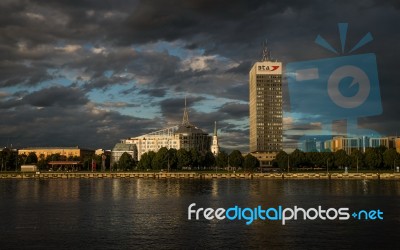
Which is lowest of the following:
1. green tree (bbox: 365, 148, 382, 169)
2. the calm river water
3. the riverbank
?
the calm river water

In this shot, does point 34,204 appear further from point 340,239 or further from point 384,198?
point 384,198

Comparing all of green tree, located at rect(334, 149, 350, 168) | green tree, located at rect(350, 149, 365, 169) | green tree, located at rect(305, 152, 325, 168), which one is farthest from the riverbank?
green tree, located at rect(305, 152, 325, 168)

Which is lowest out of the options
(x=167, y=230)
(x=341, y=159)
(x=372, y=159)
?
(x=167, y=230)

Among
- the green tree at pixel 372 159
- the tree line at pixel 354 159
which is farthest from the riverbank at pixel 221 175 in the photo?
the green tree at pixel 372 159

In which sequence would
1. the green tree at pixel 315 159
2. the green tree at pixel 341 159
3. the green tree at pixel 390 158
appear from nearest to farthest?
the green tree at pixel 390 158 < the green tree at pixel 341 159 < the green tree at pixel 315 159

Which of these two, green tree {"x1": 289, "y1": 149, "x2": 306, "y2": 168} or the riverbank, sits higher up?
green tree {"x1": 289, "y1": 149, "x2": 306, "y2": 168}

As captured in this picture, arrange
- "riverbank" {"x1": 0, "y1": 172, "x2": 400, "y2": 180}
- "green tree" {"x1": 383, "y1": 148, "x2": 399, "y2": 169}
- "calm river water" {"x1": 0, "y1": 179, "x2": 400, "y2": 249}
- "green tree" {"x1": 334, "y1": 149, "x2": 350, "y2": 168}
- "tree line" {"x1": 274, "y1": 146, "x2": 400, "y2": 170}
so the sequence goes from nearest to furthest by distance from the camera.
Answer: "calm river water" {"x1": 0, "y1": 179, "x2": 400, "y2": 249} < "riverbank" {"x1": 0, "y1": 172, "x2": 400, "y2": 180} < "green tree" {"x1": 383, "y1": 148, "x2": 399, "y2": 169} < "tree line" {"x1": 274, "y1": 146, "x2": 400, "y2": 170} < "green tree" {"x1": 334, "y1": 149, "x2": 350, "y2": 168}

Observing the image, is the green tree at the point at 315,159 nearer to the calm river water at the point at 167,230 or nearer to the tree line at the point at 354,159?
the tree line at the point at 354,159

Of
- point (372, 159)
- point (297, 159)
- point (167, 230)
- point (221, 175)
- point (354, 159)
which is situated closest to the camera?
point (167, 230)

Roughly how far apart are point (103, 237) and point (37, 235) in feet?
21.3

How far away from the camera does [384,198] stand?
8175cm

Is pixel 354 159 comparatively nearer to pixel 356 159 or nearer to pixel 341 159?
pixel 356 159

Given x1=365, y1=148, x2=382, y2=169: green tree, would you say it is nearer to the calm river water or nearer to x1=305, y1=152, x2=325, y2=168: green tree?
x1=305, y1=152, x2=325, y2=168: green tree

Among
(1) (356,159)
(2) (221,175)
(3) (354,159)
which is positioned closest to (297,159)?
(3) (354,159)
